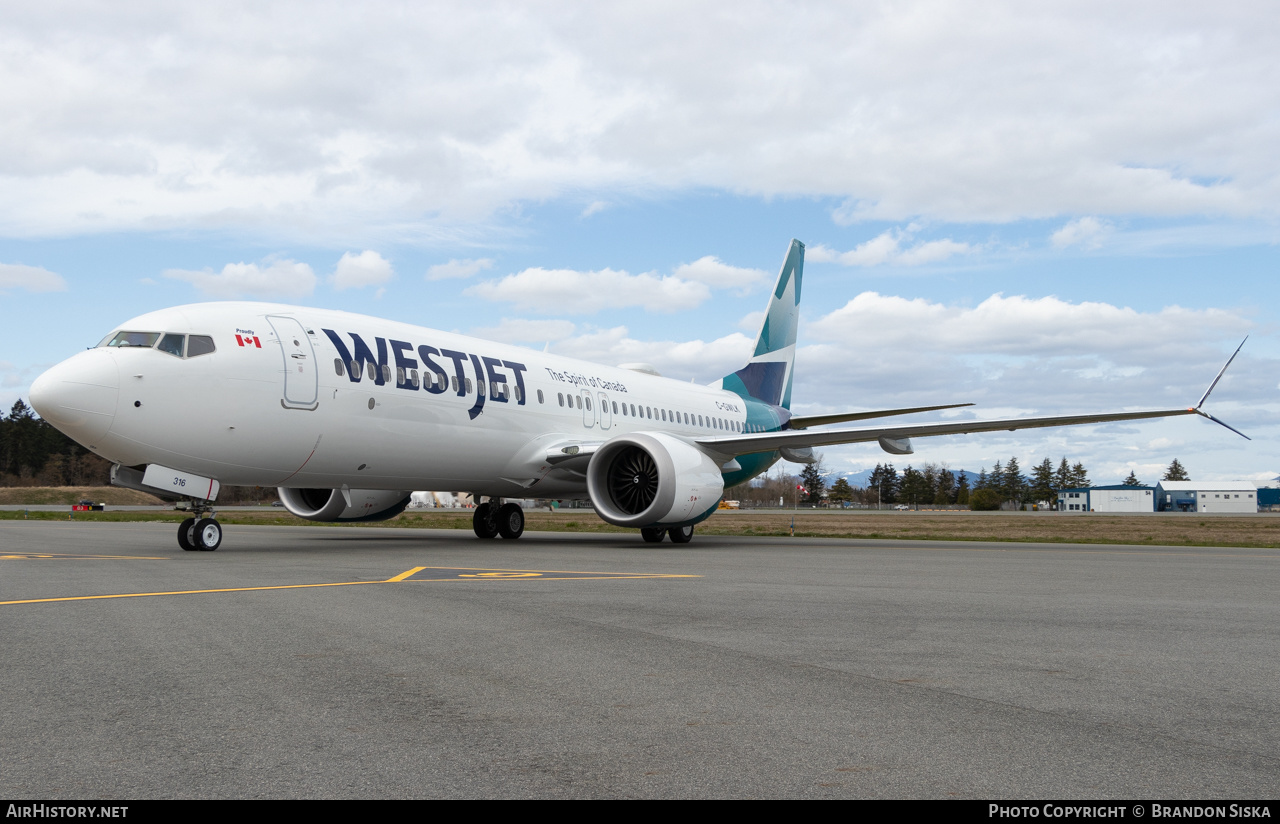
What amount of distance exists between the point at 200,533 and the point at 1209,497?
114955 mm

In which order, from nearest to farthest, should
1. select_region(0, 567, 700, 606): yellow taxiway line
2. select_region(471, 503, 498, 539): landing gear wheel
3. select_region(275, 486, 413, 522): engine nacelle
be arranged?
select_region(0, 567, 700, 606): yellow taxiway line, select_region(275, 486, 413, 522): engine nacelle, select_region(471, 503, 498, 539): landing gear wheel

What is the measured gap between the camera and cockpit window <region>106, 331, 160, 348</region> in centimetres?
1443

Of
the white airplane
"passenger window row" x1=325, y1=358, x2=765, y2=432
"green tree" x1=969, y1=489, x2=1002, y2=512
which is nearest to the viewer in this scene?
the white airplane

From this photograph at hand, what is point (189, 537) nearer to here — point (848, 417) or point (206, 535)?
point (206, 535)

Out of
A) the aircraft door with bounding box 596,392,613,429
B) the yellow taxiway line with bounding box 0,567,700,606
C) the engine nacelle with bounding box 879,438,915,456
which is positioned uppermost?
the aircraft door with bounding box 596,392,613,429

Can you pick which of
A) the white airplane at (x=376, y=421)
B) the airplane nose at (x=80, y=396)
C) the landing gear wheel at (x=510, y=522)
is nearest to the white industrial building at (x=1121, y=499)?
the white airplane at (x=376, y=421)

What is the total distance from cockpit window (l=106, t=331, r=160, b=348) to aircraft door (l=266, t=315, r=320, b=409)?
1.84 metres

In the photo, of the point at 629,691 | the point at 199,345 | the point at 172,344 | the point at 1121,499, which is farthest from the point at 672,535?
the point at 1121,499

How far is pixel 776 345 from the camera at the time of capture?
3172 centimetres

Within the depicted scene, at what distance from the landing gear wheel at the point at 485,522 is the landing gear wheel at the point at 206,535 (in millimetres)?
8363

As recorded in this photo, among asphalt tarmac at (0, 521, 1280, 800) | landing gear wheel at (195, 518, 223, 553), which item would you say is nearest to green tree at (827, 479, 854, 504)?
landing gear wheel at (195, 518, 223, 553)

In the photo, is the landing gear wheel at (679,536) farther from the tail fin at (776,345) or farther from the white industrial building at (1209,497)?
the white industrial building at (1209,497)

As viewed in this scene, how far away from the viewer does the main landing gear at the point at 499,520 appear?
77.7ft

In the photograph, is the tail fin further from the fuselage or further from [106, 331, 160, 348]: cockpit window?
[106, 331, 160, 348]: cockpit window
